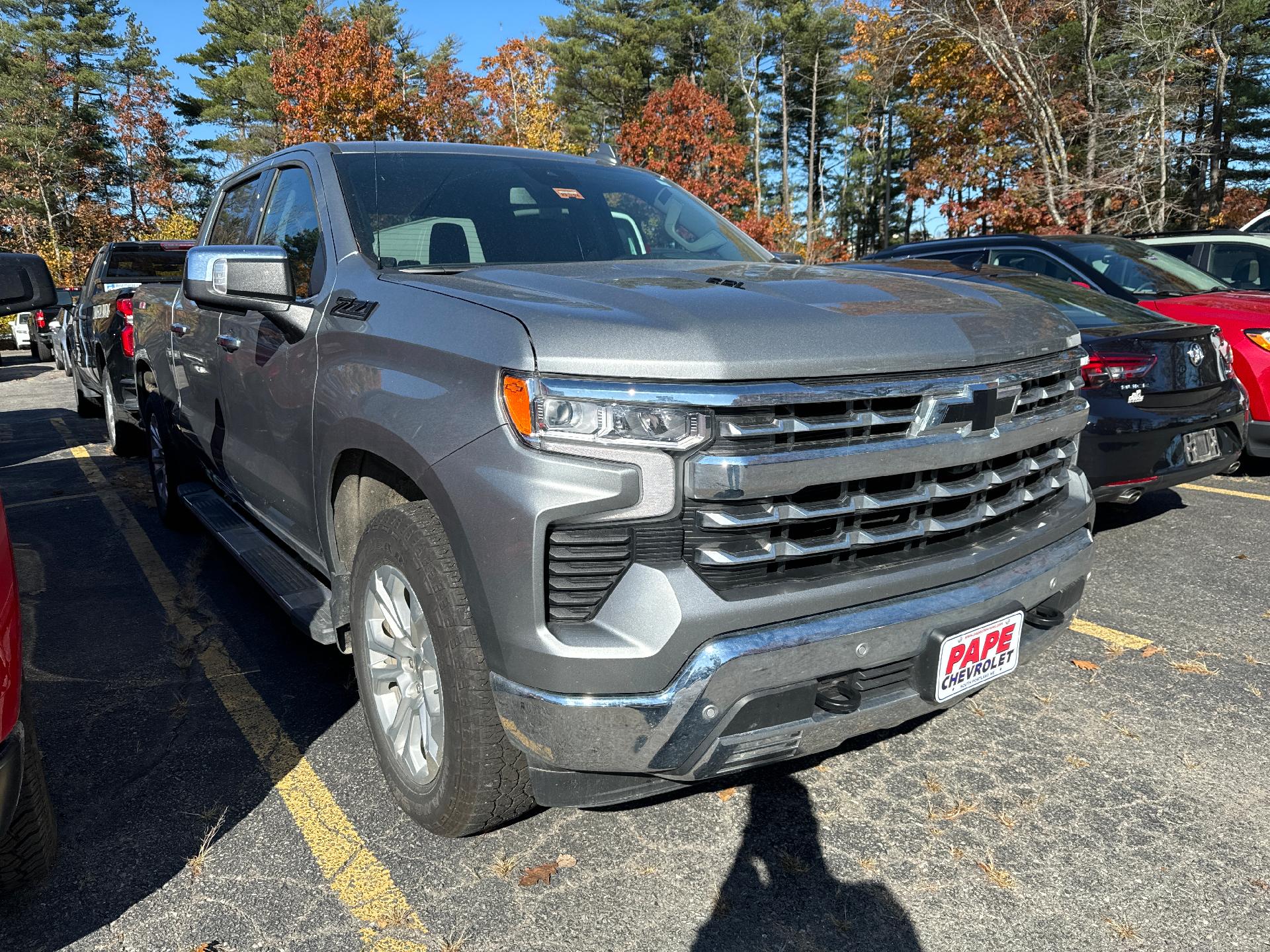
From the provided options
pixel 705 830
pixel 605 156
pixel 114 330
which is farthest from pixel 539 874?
pixel 114 330

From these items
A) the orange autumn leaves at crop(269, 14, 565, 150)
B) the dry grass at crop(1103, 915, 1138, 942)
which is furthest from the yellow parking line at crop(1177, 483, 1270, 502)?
the orange autumn leaves at crop(269, 14, 565, 150)

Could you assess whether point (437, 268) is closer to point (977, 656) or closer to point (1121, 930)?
point (977, 656)

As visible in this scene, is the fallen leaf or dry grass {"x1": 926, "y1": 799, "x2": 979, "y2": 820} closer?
the fallen leaf

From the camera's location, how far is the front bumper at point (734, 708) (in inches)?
78.0

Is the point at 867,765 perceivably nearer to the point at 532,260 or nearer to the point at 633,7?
the point at 532,260

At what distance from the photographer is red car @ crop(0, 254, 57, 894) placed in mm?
1969

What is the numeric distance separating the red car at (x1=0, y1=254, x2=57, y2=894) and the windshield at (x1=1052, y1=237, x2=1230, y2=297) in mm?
6707

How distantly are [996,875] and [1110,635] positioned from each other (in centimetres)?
191

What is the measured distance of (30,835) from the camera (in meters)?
2.25

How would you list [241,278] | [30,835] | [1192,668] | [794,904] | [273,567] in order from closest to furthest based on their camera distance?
[30,835], [794,904], [241,278], [273,567], [1192,668]

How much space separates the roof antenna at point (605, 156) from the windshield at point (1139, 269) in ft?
13.8

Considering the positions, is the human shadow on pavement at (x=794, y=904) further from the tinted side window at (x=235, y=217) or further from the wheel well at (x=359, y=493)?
the tinted side window at (x=235, y=217)

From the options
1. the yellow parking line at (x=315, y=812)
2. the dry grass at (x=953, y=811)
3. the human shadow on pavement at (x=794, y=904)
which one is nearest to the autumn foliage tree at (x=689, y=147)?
the yellow parking line at (x=315, y=812)

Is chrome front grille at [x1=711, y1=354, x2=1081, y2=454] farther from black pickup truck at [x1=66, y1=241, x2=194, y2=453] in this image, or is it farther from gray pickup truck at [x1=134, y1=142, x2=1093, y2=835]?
black pickup truck at [x1=66, y1=241, x2=194, y2=453]
